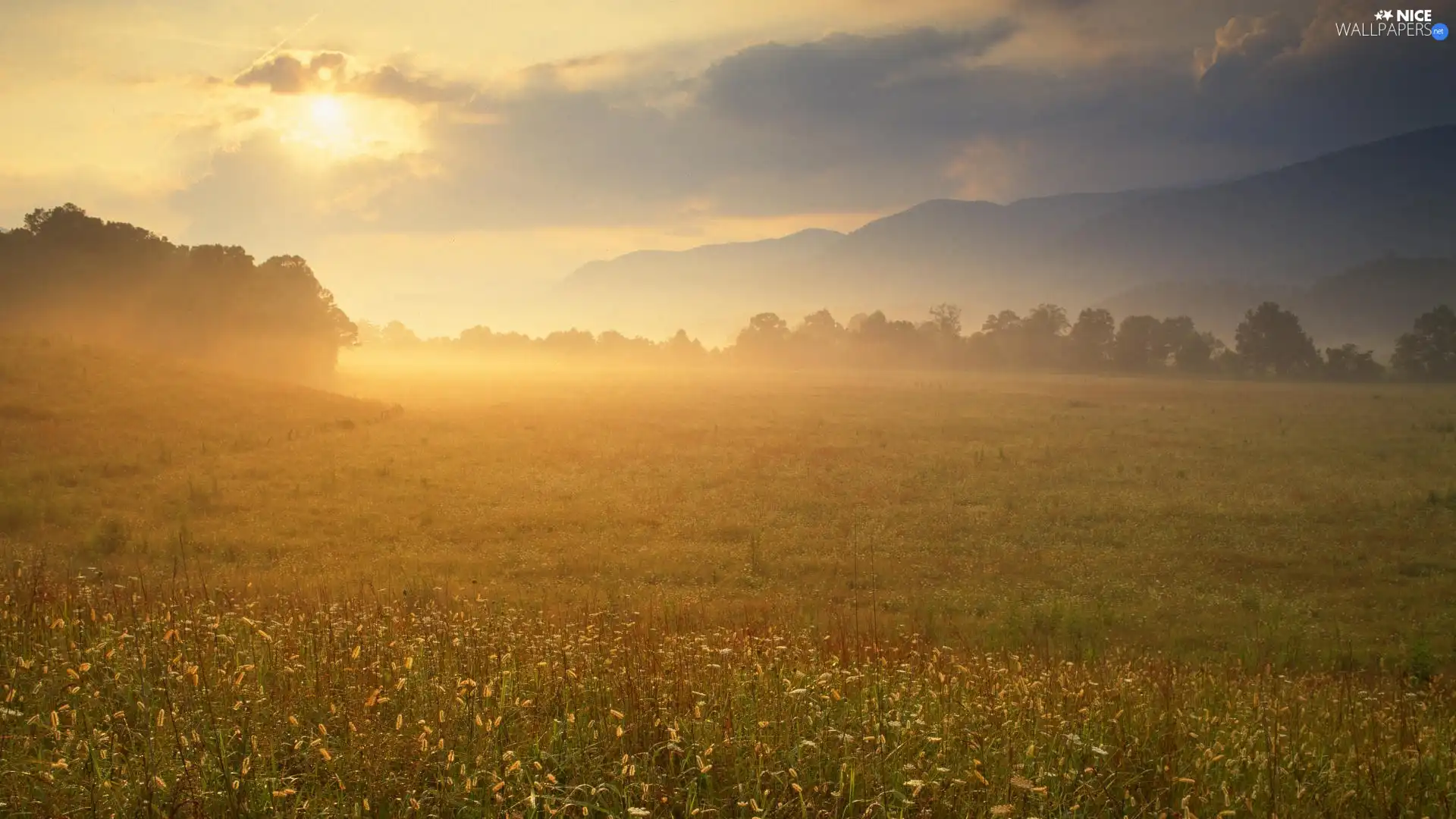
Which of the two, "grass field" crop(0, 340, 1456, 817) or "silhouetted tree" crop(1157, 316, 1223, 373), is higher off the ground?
"silhouetted tree" crop(1157, 316, 1223, 373)

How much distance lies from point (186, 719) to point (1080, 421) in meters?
55.1

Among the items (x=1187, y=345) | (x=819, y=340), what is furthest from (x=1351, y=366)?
(x=819, y=340)

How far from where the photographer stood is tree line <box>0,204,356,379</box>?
170 feet

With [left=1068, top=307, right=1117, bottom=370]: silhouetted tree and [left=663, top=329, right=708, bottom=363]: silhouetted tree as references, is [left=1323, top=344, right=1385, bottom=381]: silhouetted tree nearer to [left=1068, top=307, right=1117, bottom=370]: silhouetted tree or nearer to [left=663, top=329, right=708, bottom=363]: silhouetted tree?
[left=1068, top=307, right=1117, bottom=370]: silhouetted tree

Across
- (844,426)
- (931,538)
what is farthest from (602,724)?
(844,426)

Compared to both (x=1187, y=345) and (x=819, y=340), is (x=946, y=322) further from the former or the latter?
(x=1187, y=345)

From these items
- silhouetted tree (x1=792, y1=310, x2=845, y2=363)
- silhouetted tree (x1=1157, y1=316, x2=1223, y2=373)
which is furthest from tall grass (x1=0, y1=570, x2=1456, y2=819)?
silhouetted tree (x1=792, y1=310, x2=845, y2=363)

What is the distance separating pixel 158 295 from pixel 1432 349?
134803 mm

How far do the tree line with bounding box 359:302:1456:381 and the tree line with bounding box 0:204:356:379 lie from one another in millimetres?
14998

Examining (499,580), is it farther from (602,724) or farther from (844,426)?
(844,426)

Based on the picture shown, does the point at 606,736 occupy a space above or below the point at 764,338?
below

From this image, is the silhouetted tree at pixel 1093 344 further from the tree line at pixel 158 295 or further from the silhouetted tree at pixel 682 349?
the tree line at pixel 158 295

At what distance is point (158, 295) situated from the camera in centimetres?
5631

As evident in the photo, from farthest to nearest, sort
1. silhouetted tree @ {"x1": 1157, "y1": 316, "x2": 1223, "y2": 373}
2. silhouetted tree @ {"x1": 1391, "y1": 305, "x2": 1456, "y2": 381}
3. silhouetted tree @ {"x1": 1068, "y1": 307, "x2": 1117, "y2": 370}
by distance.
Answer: silhouetted tree @ {"x1": 1068, "y1": 307, "x2": 1117, "y2": 370} < silhouetted tree @ {"x1": 1157, "y1": 316, "x2": 1223, "y2": 373} < silhouetted tree @ {"x1": 1391, "y1": 305, "x2": 1456, "y2": 381}
